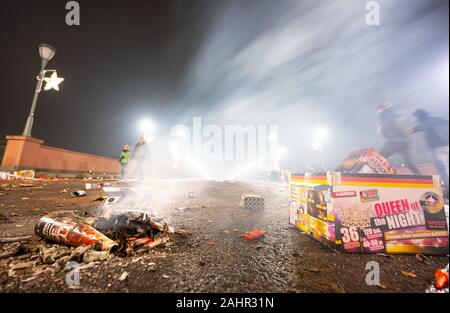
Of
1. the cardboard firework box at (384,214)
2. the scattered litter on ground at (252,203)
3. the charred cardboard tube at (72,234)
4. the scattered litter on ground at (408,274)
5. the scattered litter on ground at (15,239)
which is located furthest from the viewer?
the scattered litter on ground at (252,203)

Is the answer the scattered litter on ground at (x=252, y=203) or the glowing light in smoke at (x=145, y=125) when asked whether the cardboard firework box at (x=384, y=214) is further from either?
the glowing light in smoke at (x=145, y=125)

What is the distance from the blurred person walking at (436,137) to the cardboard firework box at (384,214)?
344 cm

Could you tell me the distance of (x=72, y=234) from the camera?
68.4 inches

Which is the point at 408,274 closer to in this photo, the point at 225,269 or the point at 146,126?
the point at 225,269

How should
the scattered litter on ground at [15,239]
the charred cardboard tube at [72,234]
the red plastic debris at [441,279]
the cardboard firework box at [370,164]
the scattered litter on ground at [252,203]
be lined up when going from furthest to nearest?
1. the scattered litter on ground at [252,203]
2. the cardboard firework box at [370,164]
3. the scattered litter on ground at [15,239]
4. the charred cardboard tube at [72,234]
5. the red plastic debris at [441,279]

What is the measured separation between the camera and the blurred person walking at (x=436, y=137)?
4.27 meters

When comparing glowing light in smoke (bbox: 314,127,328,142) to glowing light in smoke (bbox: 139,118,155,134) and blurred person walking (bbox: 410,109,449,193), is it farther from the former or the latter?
glowing light in smoke (bbox: 139,118,155,134)

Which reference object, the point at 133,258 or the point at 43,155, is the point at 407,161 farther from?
the point at 43,155

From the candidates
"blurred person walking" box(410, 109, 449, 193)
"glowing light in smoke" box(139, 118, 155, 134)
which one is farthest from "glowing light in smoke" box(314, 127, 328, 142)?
"glowing light in smoke" box(139, 118, 155, 134)

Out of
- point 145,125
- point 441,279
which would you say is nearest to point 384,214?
point 441,279

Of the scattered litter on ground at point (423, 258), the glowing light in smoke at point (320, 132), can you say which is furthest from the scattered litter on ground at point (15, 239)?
the glowing light in smoke at point (320, 132)
